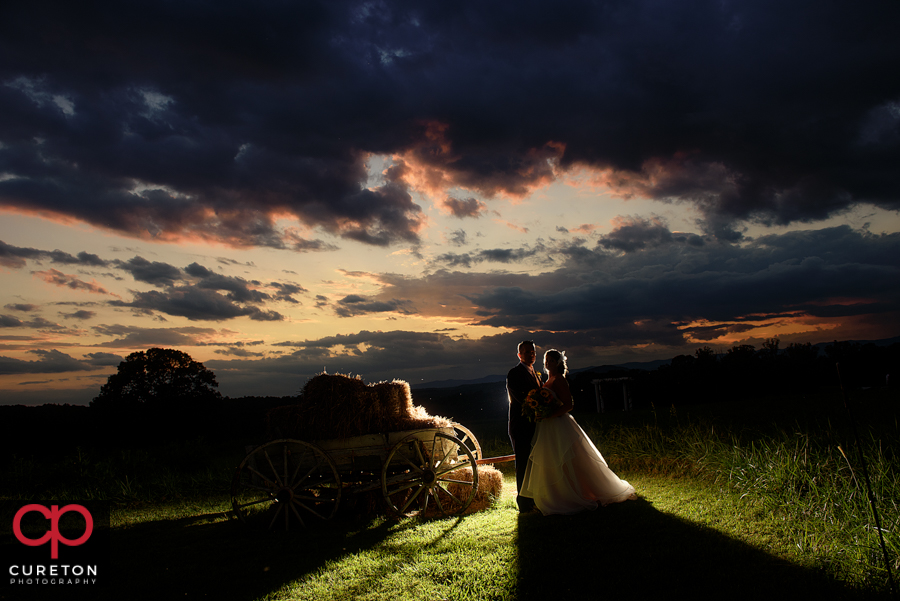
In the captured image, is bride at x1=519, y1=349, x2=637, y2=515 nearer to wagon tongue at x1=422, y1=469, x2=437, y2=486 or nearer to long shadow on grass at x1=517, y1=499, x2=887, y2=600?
long shadow on grass at x1=517, y1=499, x2=887, y2=600

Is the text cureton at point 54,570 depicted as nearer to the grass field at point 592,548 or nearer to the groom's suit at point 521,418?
the grass field at point 592,548

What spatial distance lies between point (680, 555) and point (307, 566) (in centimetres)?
384

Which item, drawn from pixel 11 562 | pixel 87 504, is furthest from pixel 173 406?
pixel 11 562

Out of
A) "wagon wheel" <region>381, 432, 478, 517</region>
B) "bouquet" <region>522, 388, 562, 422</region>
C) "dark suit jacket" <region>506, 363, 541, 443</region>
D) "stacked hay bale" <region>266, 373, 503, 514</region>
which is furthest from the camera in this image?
"dark suit jacket" <region>506, 363, 541, 443</region>

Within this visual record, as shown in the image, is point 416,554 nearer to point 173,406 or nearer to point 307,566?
point 307,566

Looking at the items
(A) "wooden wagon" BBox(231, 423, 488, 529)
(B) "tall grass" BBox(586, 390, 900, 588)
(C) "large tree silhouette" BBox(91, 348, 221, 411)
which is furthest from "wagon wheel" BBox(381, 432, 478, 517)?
(C) "large tree silhouette" BBox(91, 348, 221, 411)

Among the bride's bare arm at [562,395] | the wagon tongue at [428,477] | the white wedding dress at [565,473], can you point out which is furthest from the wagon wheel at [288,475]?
the bride's bare arm at [562,395]

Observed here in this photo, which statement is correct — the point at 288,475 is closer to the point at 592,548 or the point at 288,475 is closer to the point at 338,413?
the point at 338,413

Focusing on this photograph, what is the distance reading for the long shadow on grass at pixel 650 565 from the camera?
4.04 m

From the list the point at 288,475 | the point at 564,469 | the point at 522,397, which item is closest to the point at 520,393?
the point at 522,397

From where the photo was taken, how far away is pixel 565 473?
22.1 ft

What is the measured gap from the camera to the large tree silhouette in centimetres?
2036

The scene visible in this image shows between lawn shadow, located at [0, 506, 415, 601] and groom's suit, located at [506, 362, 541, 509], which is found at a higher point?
groom's suit, located at [506, 362, 541, 509]

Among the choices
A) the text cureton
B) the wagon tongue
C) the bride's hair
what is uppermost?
the bride's hair
